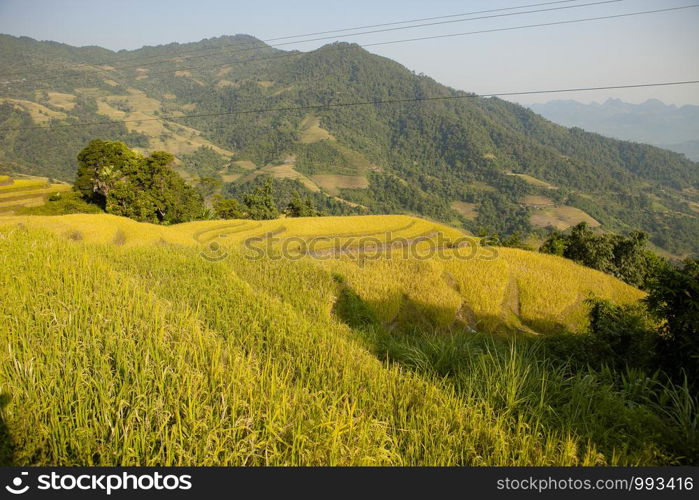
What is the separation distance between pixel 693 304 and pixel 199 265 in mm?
8356

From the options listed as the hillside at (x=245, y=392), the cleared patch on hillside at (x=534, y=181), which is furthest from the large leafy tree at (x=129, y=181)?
the cleared patch on hillside at (x=534, y=181)

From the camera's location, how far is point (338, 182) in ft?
545

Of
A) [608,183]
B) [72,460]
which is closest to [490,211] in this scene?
[608,183]

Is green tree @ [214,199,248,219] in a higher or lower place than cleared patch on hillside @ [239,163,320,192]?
lower

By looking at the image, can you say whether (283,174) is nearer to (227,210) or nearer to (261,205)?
(261,205)

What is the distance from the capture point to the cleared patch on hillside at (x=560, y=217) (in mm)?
131750

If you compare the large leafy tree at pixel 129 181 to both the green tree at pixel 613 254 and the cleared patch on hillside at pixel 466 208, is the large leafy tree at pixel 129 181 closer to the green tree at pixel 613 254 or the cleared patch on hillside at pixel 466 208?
the green tree at pixel 613 254

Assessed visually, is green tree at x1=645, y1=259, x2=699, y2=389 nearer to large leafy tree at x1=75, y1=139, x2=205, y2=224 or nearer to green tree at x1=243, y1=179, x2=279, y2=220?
large leafy tree at x1=75, y1=139, x2=205, y2=224

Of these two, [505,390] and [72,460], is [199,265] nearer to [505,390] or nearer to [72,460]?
[72,460]

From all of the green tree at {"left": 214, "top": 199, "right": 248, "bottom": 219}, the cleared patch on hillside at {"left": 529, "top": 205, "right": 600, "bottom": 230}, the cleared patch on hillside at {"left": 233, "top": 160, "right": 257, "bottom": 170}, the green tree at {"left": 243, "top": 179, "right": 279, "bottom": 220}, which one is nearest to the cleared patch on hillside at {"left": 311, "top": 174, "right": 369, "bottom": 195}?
the cleared patch on hillside at {"left": 233, "top": 160, "right": 257, "bottom": 170}

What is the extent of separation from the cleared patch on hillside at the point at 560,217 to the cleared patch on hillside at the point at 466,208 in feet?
76.2

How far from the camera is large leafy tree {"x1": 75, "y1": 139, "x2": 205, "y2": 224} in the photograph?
35.6 metres

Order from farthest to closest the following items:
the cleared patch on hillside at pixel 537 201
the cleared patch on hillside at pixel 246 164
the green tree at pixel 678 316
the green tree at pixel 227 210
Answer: the cleared patch on hillside at pixel 246 164 → the cleared patch on hillside at pixel 537 201 → the green tree at pixel 227 210 → the green tree at pixel 678 316

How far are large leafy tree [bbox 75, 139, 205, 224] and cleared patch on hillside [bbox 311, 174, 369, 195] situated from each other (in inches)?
4555
